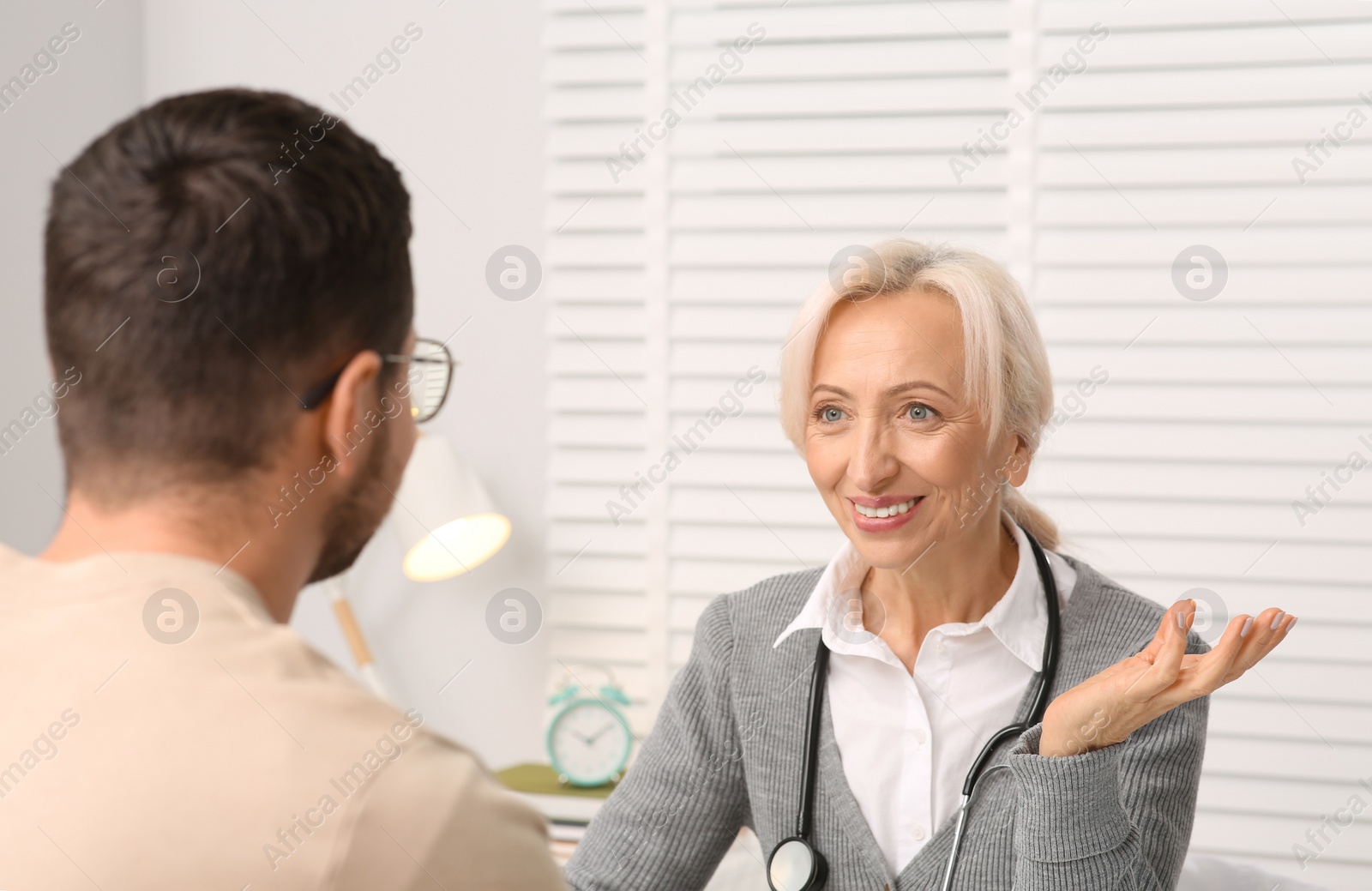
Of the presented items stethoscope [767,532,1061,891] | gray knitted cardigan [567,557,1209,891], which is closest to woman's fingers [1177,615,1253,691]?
gray knitted cardigan [567,557,1209,891]

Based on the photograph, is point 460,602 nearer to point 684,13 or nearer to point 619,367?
point 619,367

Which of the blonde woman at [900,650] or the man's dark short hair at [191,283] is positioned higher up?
the man's dark short hair at [191,283]

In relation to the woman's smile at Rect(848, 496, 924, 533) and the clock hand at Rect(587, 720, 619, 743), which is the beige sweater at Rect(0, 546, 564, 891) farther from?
the clock hand at Rect(587, 720, 619, 743)

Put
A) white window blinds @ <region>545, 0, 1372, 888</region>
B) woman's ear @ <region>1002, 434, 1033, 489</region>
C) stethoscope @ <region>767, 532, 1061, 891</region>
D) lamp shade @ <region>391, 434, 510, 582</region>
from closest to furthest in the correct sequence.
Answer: stethoscope @ <region>767, 532, 1061, 891</region>, woman's ear @ <region>1002, 434, 1033, 489</region>, white window blinds @ <region>545, 0, 1372, 888</region>, lamp shade @ <region>391, 434, 510, 582</region>

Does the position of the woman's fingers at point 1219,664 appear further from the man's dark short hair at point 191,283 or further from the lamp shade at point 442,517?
the lamp shade at point 442,517

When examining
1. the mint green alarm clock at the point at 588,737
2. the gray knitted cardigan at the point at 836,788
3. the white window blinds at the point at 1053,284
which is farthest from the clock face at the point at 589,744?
the gray knitted cardigan at the point at 836,788

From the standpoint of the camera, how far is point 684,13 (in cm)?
269

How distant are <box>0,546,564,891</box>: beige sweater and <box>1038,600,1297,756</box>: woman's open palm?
78 centimetres

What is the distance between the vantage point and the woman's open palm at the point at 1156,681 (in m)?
1.28

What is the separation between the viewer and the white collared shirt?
5.25 feet

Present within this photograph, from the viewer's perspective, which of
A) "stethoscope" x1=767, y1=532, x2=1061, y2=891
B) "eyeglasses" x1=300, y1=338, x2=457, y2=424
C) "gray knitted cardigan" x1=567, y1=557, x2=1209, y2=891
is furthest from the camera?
"stethoscope" x1=767, y1=532, x2=1061, y2=891

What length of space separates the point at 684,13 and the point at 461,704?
65.0 inches

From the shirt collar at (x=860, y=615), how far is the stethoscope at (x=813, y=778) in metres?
0.02

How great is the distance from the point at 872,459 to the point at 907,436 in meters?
0.06
